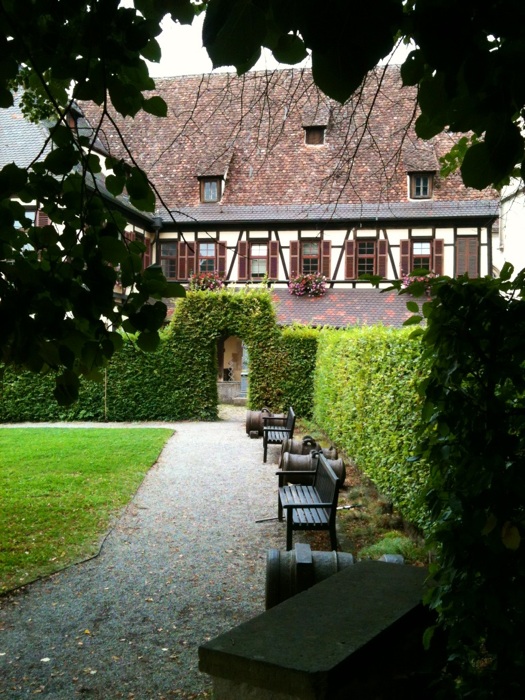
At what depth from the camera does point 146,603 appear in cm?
539

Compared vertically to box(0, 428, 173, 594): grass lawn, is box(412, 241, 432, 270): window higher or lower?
higher

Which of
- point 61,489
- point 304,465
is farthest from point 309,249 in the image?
point 304,465

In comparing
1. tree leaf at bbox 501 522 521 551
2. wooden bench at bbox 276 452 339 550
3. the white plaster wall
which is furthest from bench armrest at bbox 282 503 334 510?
the white plaster wall

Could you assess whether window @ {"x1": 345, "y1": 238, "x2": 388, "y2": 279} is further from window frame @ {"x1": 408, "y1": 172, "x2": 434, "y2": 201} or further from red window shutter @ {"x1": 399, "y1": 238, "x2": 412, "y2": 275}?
window frame @ {"x1": 408, "y1": 172, "x2": 434, "y2": 201}

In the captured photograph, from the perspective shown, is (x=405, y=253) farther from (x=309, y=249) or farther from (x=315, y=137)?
(x=315, y=137)

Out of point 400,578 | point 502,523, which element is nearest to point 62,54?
point 502,523

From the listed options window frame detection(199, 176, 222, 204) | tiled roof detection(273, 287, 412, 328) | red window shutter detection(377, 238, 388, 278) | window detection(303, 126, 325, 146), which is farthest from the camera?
window detection(303, 126, 325, 146)

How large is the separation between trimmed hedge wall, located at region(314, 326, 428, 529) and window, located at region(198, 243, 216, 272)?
1367cm

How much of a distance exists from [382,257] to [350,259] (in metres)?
1.08

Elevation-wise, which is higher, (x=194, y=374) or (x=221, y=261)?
(x=221, y=261)

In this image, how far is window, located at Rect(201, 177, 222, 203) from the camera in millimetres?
26531

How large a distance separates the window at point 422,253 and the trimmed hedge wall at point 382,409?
12.6 m

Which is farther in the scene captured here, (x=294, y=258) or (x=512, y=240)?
(x=294, y=258)

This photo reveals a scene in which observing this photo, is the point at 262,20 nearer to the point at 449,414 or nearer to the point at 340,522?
the point at 449,414
